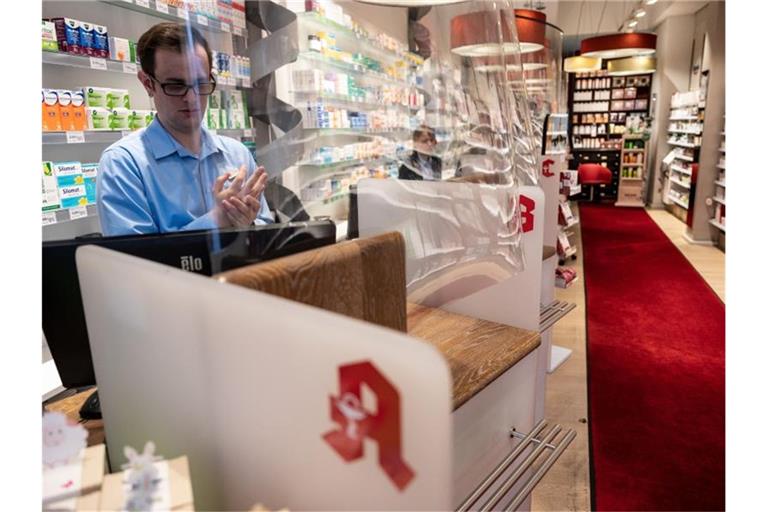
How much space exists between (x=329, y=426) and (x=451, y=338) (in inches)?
41.7

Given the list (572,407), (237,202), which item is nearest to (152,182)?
(237,202)

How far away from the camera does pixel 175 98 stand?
1.70m

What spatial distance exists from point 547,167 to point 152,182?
2.93 metres

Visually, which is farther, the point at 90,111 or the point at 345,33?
the point at 90,111

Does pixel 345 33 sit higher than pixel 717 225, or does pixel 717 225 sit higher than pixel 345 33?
pixel 345 33

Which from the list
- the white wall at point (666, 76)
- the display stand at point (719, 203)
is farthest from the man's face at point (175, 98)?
the white wall at point (666, 76)

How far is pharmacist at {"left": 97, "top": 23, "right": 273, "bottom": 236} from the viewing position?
5.32 ft

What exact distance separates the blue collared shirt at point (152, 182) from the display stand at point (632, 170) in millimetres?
10881

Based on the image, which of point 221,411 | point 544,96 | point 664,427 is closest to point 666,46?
point 544,96

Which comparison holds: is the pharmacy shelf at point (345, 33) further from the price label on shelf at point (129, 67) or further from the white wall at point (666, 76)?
the white wall at point (666, 76)

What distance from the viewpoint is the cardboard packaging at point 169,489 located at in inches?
27.7

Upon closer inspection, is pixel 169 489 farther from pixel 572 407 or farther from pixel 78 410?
pixel 572 407

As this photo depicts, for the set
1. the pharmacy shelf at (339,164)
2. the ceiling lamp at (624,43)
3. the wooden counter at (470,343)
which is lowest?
the wooden counter at (470,343)

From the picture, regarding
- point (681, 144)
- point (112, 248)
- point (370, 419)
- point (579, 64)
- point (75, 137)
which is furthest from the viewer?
point (579, 64)
